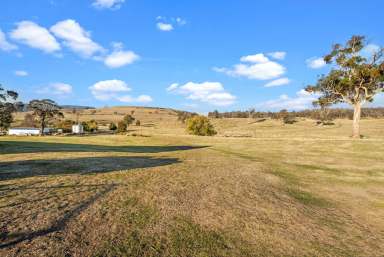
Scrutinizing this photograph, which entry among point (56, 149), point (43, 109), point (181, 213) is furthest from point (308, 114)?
point (181, 213)

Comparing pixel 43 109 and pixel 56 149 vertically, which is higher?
pixel 43 109

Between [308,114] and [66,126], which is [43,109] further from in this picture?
[308,114]

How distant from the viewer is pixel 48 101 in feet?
305

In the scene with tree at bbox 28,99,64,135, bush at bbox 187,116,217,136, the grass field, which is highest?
tree at bbox 28,99,64,135

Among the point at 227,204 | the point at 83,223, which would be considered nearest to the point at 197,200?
the point at 227,204

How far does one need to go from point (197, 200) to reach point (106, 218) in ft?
12.5

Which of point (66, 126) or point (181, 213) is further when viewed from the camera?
point (66, 126)

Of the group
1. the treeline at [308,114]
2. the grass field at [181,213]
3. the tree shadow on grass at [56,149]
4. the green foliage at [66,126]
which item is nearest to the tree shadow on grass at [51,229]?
the grass field at [181,213]

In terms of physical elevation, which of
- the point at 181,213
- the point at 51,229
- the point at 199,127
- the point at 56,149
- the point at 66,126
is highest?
the point at 66,126

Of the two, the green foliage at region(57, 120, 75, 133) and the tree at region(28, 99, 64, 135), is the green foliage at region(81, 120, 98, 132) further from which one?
the tree at region(28, 99, 64, 135)

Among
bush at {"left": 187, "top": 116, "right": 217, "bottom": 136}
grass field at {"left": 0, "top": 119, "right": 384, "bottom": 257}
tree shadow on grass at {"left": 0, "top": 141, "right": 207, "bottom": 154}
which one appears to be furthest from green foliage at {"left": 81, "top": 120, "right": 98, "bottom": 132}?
grass field at {"left": 0, "top": 119, "right": 384, "bottom": 257}

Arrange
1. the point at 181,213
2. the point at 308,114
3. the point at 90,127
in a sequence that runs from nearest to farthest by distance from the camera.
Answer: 1. the point at 181,213
2. the point at 90,127
3. the point at 308,114

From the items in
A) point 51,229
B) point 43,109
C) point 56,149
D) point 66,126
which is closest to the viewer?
point 51,229

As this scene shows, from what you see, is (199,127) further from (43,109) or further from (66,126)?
(66,126)
